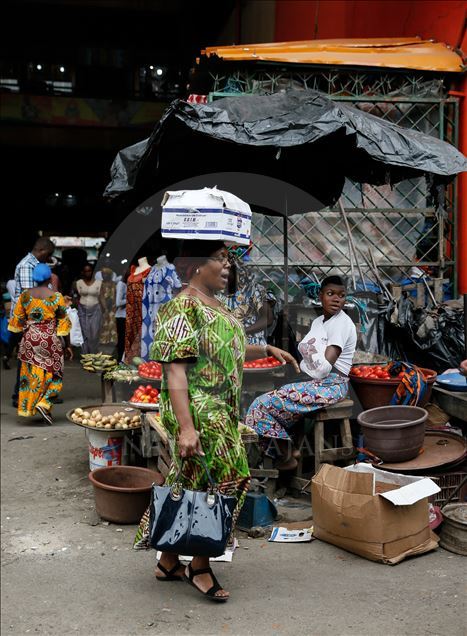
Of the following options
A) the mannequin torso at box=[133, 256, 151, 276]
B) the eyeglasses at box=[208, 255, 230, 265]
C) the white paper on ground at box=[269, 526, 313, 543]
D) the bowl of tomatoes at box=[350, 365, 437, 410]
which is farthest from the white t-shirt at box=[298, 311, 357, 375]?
the mannequin torso at box=[133, 256, 151, 276]

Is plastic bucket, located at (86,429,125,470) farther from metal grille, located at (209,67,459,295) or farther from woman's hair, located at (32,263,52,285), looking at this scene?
metal grille, located at (209,67,459,295)

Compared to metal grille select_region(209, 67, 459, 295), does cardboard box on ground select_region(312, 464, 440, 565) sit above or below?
below

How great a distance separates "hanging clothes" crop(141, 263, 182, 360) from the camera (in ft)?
28.4

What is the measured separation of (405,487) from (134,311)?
6.17 metres

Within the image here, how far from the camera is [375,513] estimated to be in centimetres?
404

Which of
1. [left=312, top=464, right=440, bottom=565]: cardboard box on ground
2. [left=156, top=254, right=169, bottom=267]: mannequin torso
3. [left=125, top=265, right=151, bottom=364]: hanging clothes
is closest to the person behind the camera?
[left=312, top=464, right=440, bottom=565]: cardboard box on ground

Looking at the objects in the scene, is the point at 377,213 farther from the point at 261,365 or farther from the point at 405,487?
the point at 405,487

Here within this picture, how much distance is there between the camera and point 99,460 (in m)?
5.78

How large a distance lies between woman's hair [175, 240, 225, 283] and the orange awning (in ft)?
15.9

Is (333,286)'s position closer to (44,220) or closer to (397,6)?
(397,6)

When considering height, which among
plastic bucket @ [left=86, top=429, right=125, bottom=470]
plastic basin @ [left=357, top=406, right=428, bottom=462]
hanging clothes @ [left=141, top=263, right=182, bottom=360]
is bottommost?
plastic bucket @ [left=86, top=429, right=125, bottom=470]

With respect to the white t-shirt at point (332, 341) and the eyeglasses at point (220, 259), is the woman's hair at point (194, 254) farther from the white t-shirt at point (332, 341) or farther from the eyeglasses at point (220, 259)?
the white t-shirt at point (332, 341)

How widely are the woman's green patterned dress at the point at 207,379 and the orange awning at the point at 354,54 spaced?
16.9 feet

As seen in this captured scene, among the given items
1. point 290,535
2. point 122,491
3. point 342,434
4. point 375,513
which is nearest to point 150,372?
point 122,491
